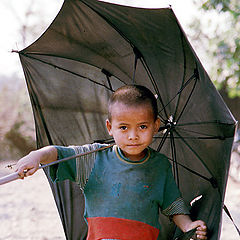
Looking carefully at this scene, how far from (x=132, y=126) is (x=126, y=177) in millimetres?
326


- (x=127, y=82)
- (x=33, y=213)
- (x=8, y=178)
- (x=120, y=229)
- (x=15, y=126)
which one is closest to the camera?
(x=8, y=178)

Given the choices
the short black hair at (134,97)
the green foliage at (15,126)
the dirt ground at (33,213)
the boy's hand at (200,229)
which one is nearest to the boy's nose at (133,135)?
the short black hair at (134,97)

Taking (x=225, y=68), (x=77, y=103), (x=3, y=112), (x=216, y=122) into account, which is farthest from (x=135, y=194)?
(x=3, y=112)

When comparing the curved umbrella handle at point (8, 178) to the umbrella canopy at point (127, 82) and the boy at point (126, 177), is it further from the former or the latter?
the umbrella canopy at point (127, 82)

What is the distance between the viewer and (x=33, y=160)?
5.67 feet

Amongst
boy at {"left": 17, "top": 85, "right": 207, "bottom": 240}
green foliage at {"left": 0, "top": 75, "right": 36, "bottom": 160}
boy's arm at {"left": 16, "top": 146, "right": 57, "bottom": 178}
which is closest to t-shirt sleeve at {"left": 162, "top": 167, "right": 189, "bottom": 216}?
boy at {"left": 17, "top": 85, "right": 207, "bottom": 240}

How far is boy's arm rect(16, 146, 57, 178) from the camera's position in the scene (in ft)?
5.48

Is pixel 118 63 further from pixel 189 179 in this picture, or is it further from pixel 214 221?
pixel 214 221

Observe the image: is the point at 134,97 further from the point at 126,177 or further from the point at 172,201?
the point at 172,201

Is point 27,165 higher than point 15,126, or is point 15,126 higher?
point 15,126

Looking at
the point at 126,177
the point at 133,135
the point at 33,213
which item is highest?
→ the point at 133,135

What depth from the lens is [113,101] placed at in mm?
1930

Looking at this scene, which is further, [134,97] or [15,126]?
[15,126]

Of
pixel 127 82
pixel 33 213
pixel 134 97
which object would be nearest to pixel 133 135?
pixel 134 97
